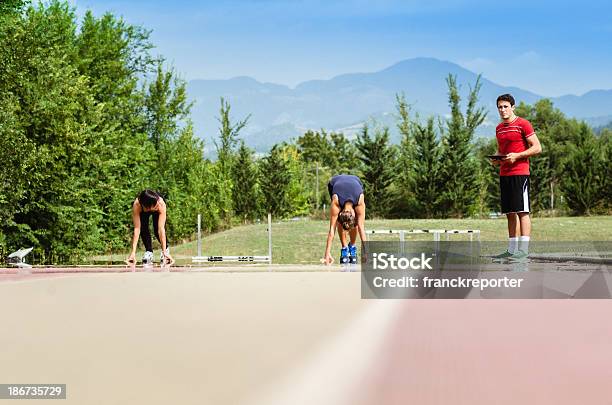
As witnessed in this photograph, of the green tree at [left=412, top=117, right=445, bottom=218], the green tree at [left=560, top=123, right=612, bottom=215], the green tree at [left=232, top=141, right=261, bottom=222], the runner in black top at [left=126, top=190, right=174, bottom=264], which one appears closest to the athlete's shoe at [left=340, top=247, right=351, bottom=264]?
Result: the runner in black top at [left=126, top=190, right=174, bottom=264]

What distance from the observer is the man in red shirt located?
9.62m

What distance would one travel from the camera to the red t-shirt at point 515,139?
9.66m

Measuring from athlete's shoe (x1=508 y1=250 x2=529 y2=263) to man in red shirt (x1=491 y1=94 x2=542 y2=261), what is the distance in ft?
0.42

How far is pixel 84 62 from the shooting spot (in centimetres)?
4316

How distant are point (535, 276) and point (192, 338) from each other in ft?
12.9

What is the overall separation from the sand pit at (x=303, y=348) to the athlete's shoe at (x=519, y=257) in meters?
0.41

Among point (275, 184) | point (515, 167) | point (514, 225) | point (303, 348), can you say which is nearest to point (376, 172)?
point (275, 184)

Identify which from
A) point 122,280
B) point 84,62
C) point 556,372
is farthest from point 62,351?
point 84,62

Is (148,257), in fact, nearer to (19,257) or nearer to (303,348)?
(19,257)

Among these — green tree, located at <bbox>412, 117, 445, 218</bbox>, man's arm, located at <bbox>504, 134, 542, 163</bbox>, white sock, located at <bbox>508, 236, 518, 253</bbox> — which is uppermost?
green tree, located at <bbox>412, 117, 445, 218</bbox>

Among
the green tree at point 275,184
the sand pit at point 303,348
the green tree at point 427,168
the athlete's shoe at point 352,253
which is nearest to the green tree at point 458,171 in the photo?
the green tree at point 427,168

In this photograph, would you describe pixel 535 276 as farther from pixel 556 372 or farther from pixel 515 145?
pixel 556 372

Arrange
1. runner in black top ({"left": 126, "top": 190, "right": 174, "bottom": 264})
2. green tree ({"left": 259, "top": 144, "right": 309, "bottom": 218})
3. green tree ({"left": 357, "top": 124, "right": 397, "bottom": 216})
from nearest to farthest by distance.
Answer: runner in black top ({"left": 126, "top": 190, "right": 174, "bottom": 264}), green tree ({"left": 357, "top": 124, "right": 397, "bottom": 216}), green tree ({"left": 259, "top": 144, "right": 309, "bottom": 218})

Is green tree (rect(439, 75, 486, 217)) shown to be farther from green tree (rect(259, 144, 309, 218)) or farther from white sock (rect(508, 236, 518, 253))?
white sock (rect(508, 236, 518, 253))
